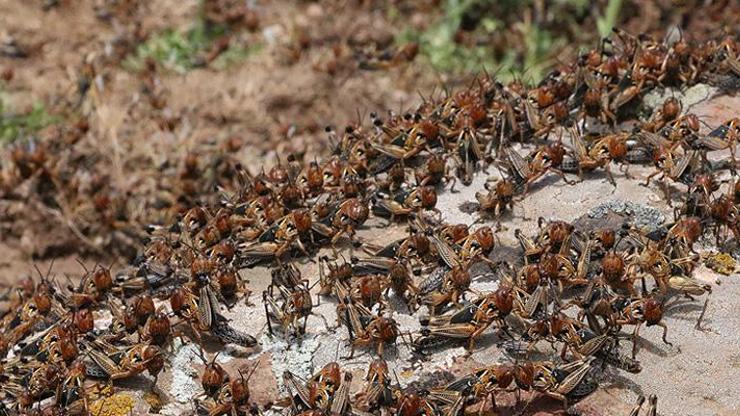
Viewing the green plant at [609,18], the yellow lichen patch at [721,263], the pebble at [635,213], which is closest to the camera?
the yellow lichen patch at [721,263]

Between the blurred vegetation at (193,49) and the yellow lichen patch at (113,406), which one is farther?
the blurred vegetation at (193,49)

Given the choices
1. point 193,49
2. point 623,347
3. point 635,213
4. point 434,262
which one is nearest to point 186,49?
point 193,49

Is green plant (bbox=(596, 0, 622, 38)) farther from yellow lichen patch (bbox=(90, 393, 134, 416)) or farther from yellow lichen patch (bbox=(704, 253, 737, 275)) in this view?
yellow lichen patch (bbox=(90, 393, 134, 416))

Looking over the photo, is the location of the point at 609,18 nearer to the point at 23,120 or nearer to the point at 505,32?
the point at 505,32

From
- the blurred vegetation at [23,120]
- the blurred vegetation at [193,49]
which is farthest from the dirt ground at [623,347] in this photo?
the blurred vegetation at [193,49]

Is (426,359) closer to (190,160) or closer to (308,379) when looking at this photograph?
(308,379)

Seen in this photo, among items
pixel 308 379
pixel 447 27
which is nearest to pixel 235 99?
pixel 447 27

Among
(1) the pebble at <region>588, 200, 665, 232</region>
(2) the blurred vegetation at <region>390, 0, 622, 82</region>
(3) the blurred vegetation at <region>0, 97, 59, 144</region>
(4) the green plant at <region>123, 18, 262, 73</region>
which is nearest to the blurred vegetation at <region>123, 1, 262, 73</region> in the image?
(4) the green plant at <region>123, 18, 262, 73</region>

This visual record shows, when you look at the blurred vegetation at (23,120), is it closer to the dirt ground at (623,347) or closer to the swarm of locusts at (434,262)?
the swarm of locusts at (434,262)
